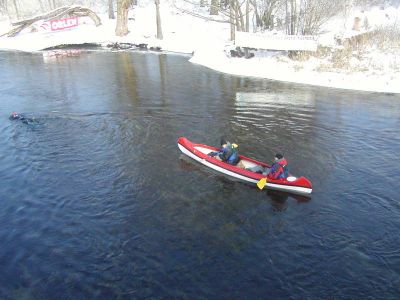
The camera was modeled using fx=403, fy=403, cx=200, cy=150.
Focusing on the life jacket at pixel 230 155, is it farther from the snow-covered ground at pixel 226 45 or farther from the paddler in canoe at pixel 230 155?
the snow-covered ground at pixel 226 45

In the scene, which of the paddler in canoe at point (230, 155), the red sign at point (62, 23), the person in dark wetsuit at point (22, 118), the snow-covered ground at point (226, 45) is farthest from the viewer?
the red sign at point (62, 23)

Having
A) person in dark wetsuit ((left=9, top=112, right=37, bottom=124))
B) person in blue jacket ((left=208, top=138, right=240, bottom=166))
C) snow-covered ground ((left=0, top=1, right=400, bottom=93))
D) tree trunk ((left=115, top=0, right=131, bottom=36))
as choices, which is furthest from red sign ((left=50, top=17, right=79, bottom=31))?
person in blue jacket ((left=208, top=138, right=240, bottom=166))

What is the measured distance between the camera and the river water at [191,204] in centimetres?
1002

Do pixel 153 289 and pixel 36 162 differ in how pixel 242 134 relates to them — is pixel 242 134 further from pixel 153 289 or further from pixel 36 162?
pixel 153 289

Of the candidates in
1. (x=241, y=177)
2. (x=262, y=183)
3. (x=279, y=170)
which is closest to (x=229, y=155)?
(x=241, y=177)

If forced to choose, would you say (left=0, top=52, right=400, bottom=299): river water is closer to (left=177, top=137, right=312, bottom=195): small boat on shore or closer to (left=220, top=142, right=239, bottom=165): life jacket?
(left=177, top=137, right=312, bottom=195): small boat on shore

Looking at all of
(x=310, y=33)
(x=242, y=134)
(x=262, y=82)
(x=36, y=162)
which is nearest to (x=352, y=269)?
(x=242, y=134)

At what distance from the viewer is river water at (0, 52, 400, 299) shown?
10.0m

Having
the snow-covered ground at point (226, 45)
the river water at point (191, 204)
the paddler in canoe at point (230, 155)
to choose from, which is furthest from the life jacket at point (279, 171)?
the snow-covered ground at point (226, 45)

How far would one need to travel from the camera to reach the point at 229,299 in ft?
30.9

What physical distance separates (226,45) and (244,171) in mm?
27291

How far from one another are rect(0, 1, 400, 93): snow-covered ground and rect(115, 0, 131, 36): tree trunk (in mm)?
824

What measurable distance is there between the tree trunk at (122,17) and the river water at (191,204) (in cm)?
2486

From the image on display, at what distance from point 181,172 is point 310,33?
83.5ft
